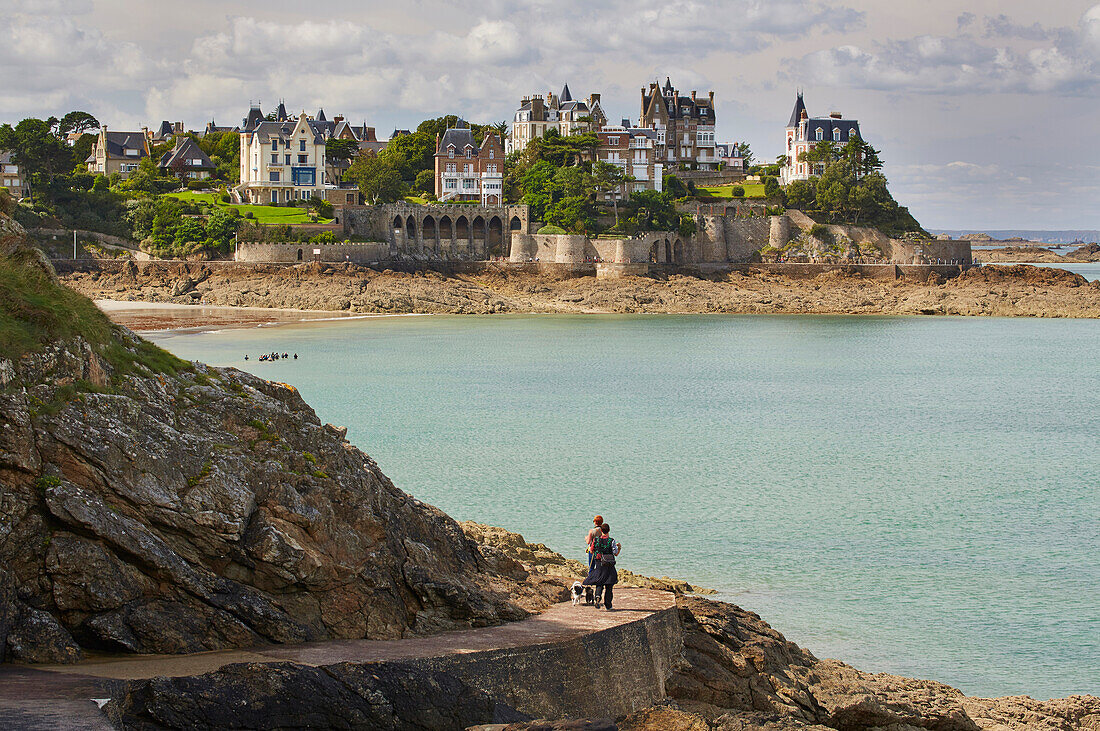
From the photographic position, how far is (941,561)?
16.6 meters

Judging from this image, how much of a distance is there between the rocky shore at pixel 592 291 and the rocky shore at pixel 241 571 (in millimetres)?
47557

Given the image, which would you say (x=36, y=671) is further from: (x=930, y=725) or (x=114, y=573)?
(x=930, y=725)

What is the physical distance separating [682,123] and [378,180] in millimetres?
23515

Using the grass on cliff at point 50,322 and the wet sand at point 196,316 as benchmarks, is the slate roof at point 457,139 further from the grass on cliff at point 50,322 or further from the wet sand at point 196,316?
the grass on cliff at point 50,322

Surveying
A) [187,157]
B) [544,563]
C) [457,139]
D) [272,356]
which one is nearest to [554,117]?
[457,139]

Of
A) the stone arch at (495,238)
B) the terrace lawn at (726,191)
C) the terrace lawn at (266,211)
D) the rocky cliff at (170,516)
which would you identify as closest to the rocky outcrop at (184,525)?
the rocky cliff at (170,516)

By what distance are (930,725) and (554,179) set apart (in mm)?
58257

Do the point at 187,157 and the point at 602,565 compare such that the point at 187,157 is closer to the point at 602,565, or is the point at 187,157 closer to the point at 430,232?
the point at 430,232

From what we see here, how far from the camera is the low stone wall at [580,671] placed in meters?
8.26

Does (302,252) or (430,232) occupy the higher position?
(430,232)

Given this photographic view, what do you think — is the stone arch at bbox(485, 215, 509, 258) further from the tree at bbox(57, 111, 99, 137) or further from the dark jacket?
the dark jacket

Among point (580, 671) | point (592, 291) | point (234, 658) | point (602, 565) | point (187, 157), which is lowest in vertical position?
point (580, 671)

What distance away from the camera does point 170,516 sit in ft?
27.5

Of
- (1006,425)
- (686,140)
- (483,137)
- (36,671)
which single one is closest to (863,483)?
(1006,425)
